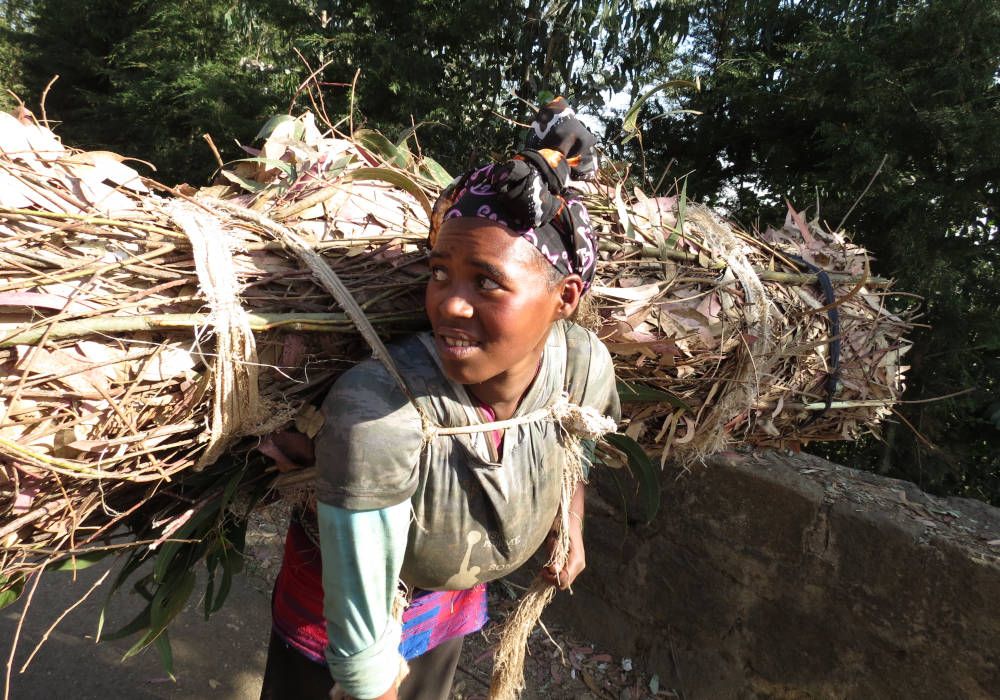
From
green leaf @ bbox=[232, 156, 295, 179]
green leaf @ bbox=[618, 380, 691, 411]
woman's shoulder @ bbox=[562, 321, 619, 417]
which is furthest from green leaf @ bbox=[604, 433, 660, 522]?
green leaf @ bbox=[232, 156, 295, 179]

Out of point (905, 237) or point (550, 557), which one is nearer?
point (550, 557)

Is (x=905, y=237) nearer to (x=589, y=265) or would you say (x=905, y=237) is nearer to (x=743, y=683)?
(x=743, y=683)

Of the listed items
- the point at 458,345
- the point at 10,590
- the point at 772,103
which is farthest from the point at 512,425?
the point at 772,103

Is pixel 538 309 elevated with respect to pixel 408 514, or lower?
elevated

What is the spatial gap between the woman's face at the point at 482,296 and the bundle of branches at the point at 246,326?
17cm

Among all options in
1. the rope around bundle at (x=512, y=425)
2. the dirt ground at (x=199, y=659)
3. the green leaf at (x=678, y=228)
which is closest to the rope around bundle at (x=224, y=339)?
the rope around bundle at (x=512, y=425)

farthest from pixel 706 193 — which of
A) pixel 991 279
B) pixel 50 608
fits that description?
pixel 50 608

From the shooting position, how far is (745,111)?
4039 mm

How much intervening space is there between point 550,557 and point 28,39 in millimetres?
11519

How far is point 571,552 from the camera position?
1501 mm

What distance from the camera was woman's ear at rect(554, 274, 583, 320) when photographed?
1128mm

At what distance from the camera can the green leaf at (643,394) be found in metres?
1.52

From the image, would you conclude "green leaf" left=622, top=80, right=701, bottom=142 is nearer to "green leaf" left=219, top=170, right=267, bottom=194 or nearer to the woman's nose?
the woman's nose

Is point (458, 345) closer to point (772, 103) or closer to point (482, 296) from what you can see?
point (482, 296)
